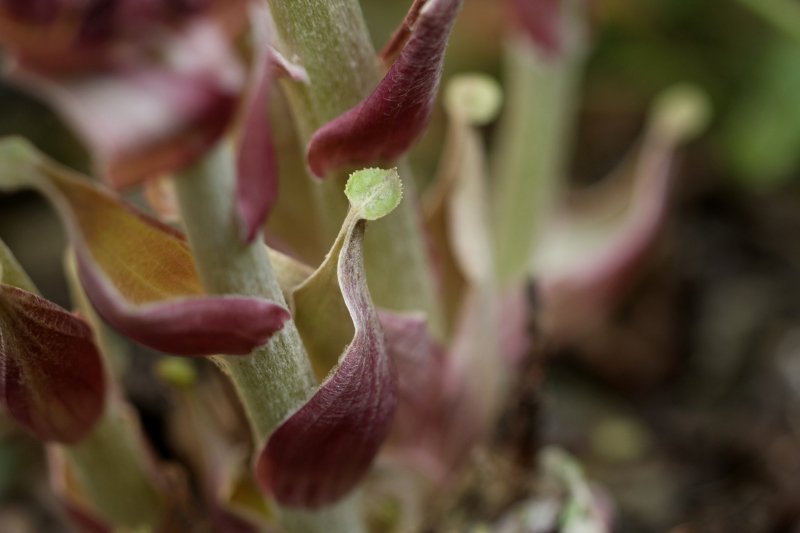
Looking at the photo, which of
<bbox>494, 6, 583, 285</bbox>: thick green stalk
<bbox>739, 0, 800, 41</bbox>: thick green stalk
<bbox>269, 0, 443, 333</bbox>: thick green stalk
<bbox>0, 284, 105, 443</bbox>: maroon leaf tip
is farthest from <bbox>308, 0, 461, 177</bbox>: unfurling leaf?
<bbox>739, 0, 800, 41</bbox>: thick green stalk

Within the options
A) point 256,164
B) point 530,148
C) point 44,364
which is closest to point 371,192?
point 256,164

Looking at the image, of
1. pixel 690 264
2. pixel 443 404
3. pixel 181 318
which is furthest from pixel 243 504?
pixel 690 264

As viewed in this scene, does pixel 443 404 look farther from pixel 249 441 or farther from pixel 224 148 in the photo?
pixel 224 148

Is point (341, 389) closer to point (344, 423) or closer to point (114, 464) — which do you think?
point (344, 423)

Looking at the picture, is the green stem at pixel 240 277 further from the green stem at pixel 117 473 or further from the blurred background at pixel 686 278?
the blurred background at pixel 686 278

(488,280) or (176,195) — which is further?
(488,280)

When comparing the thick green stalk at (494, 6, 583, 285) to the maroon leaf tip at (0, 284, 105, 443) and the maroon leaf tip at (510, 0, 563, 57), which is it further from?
the maroon leaf tip at (0, 284, 105, 443)

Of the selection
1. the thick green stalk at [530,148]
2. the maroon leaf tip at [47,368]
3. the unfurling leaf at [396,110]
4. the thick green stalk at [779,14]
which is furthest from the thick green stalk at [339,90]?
the thick green stalk at [779,14]
